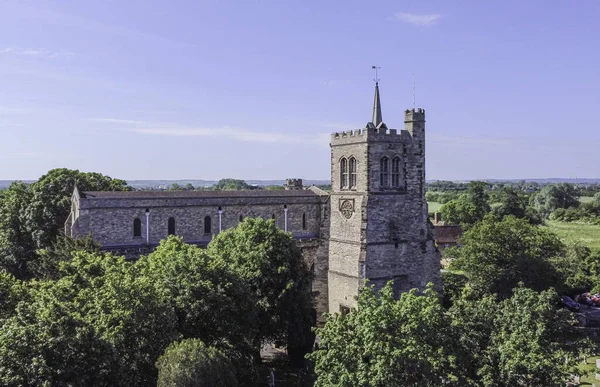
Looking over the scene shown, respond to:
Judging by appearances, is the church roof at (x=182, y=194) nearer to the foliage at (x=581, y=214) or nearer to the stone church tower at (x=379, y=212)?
the stone church tower at (x=379, y=212)

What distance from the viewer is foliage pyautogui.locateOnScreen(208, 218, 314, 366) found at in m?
29.6

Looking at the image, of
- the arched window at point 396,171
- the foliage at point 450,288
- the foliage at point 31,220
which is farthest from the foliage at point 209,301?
the foliage at point 31,220

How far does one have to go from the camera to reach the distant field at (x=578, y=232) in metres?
82.9

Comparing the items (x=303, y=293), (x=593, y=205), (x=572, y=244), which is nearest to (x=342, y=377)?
(x=303, y=293)

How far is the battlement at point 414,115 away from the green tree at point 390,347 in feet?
62.9

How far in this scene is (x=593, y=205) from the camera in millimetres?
125125

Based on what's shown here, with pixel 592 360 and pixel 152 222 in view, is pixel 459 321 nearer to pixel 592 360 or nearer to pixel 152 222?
pixel 592 360

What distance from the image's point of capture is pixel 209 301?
24438 millimetres

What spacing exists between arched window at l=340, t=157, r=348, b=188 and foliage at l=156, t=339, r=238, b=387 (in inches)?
749

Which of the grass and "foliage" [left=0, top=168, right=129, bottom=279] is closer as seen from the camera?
the grass

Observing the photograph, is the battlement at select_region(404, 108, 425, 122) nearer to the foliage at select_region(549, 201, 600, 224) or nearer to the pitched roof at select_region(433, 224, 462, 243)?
the pitched roof at select_region(433, 224, 462, 243)

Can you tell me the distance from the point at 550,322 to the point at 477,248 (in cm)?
2356

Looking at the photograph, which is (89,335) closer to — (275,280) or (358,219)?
(275,280)

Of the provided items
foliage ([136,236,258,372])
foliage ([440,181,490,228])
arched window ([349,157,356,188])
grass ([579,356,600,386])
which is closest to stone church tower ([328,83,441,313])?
arched window ([349,157,356,188])
